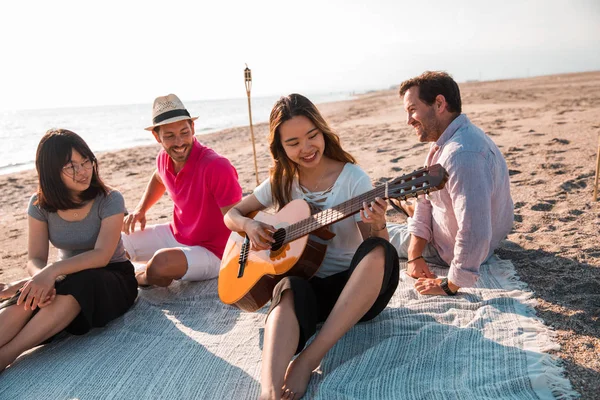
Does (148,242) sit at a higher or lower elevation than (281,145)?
lower

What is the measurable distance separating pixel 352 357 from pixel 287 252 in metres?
0.68

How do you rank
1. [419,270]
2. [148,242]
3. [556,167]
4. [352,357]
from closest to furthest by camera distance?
[352,357] < [419,270] < [148,242] < [556,167]

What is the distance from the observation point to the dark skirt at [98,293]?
2.96 meters

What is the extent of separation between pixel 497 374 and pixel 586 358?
48cm

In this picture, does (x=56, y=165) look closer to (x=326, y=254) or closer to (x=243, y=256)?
(x=243, y=256)

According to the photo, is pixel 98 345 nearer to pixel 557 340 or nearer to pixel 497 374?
pixel 497 374

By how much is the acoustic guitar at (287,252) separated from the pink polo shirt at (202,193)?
2.18ft

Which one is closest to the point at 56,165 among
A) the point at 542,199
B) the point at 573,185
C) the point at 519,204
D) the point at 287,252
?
the point at 287,252

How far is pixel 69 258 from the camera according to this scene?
3016 mm

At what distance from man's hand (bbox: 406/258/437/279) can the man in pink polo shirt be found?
140 cm

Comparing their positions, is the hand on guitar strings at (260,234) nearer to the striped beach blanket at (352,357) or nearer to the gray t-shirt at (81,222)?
the striped beach blanket at (352,357)

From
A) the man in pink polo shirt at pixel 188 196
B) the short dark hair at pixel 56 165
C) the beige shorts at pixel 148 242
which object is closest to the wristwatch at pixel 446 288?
the man in pink polo shirt at pixel 188 196

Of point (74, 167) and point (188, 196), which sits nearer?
point (74, 167)

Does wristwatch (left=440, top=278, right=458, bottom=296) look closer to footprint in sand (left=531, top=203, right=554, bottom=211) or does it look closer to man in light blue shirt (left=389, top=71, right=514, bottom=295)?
man in light blue shirt (left=389, top=71, right=514, bottom=295)
